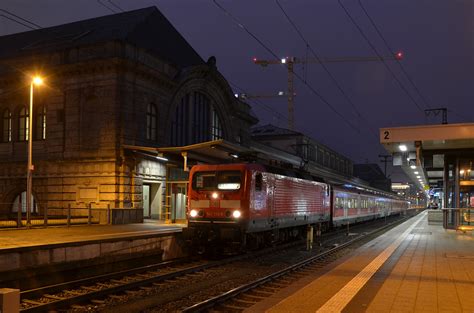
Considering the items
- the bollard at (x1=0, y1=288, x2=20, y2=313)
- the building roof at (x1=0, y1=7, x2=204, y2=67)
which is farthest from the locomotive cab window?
the building roof at (x1=0, y1=7, x2=204, y2=67)

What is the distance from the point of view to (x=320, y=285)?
1100 centimetres

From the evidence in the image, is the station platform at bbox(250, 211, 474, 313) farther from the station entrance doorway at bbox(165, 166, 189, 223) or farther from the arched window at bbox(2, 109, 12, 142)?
the arched window at bbox(2, 109, 12, 142)

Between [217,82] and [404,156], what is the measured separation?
17633 mm

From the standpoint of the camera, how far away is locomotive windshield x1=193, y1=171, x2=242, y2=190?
55.0 ft

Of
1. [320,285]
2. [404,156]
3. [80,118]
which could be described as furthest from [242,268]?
[80,118]

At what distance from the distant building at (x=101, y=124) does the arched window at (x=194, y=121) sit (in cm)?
8

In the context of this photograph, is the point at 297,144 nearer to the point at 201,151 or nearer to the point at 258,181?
the point at 201,151

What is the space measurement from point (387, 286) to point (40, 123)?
26.5 m

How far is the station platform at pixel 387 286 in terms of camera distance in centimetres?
877

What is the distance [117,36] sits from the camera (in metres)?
33.0

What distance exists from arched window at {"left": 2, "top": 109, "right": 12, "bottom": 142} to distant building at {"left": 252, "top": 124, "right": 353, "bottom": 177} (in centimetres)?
3656

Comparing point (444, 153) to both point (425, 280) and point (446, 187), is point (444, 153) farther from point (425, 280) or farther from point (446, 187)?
point (425, 280)

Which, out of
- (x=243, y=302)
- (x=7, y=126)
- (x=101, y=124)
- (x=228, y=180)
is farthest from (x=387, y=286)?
(x=7, y=126)

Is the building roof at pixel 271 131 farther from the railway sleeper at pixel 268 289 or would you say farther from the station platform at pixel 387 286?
the railway sleeper at pixel 268 289
